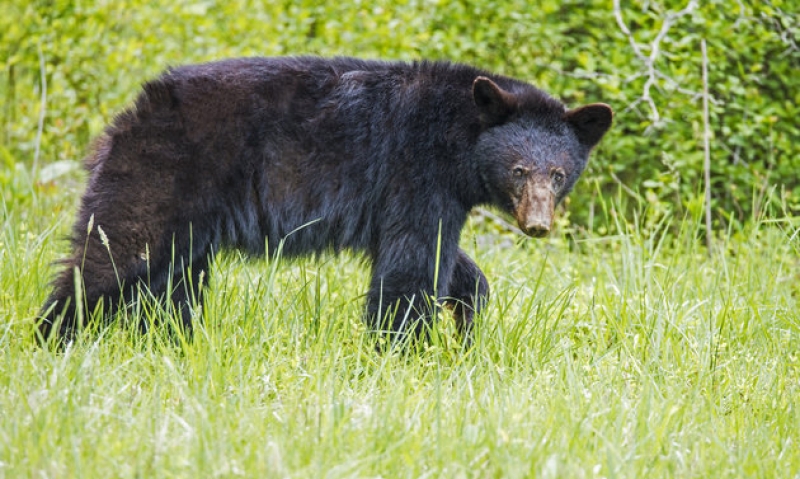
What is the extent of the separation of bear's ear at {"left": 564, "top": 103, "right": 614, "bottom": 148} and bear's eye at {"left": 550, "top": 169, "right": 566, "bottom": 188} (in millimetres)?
275

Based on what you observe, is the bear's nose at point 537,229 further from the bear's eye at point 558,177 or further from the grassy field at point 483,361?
the bear's eye at point 558,177

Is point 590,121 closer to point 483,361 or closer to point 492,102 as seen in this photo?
point 492,102

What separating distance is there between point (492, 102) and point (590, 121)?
20.5 inches

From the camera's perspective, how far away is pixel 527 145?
4449 millimetres

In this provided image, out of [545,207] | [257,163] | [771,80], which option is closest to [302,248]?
[257,163]

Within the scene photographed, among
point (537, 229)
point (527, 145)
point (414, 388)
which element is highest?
point (527, 145)

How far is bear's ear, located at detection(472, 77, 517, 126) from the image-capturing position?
14.2 feet

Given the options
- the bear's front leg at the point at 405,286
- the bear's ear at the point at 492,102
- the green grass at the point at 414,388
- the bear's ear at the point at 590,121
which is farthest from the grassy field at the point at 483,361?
the bear's ear at the point at 492,102

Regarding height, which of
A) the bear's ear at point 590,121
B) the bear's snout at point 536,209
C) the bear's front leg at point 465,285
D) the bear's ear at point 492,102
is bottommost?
the bear's front leg at point 465,285

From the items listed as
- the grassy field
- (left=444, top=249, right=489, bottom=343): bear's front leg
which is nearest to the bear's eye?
the grassy field

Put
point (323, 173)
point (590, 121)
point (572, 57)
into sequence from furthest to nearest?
1. point (572, 57)
2. point (590, 121)
3. point (323, 173)

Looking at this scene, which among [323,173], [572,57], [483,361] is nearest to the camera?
[483,361]

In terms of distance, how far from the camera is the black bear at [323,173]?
3.91 meters

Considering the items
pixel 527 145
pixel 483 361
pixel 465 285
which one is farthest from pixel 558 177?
pixel 483 361
